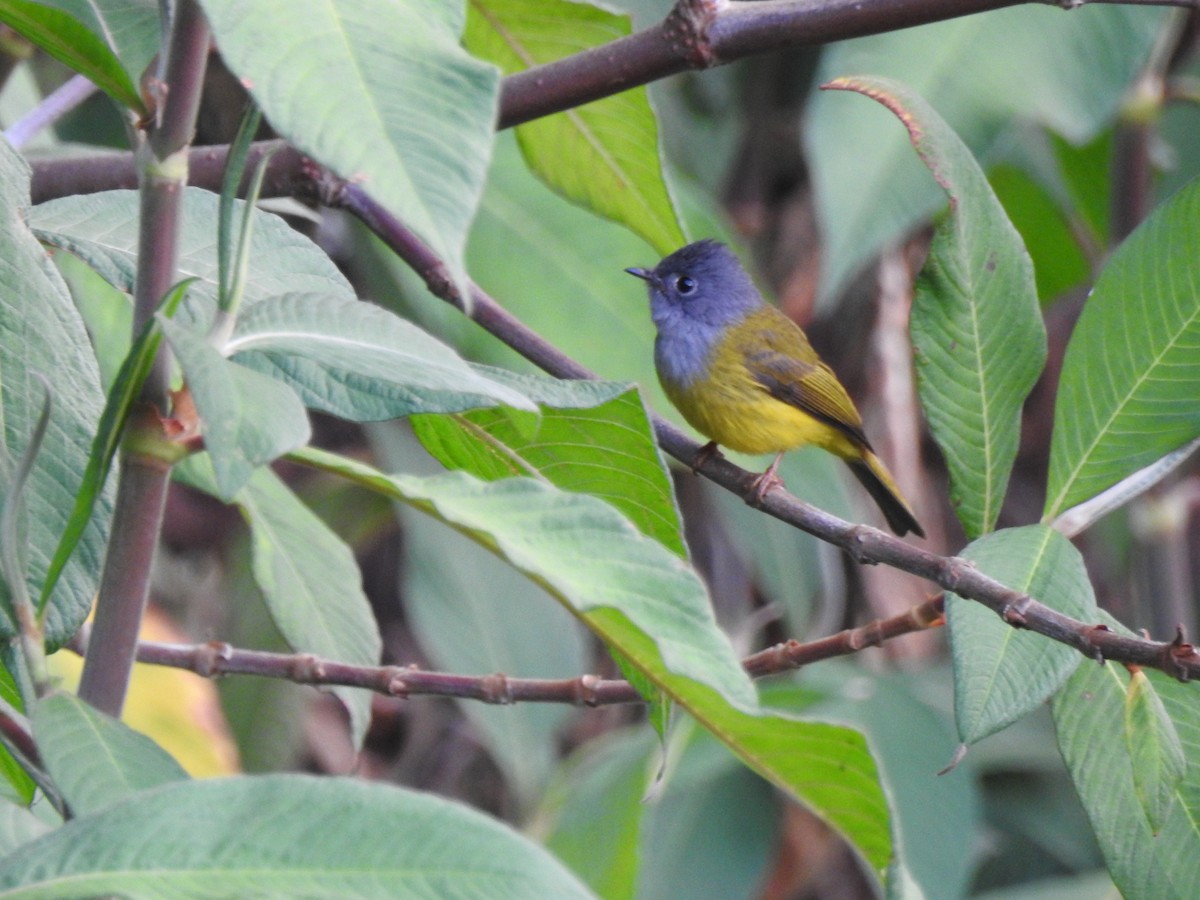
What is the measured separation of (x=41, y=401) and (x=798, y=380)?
8.26 feet

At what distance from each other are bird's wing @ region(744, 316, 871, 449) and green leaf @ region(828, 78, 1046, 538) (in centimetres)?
192

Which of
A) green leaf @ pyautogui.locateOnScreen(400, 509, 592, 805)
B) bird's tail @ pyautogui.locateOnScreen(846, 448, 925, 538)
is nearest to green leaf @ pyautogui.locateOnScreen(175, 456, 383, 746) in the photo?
bird's tail @ pyautogui.locateOnScreen(846, 448, 925, 538)

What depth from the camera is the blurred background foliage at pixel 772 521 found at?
2.91 metres

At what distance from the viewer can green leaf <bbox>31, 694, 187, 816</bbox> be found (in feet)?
2.53

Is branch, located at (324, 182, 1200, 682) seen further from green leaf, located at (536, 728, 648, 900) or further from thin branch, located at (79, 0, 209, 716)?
green leaf, located at (536, 728, 648, 900)

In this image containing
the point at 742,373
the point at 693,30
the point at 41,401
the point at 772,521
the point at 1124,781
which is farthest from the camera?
the point at 772,521

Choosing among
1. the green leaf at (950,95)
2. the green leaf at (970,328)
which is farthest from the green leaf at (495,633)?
the green leaf at (970,328)

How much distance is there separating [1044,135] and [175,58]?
367cm

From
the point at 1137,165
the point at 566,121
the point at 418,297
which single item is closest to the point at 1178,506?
the point at 1137,165

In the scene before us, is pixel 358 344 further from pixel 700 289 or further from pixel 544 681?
pixel 700 289

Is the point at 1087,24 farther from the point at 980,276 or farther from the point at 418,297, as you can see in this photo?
the point at 980,276

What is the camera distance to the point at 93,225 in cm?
124

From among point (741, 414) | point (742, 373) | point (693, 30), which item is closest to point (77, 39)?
point (693, 30)

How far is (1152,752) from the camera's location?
1107 millimetres
